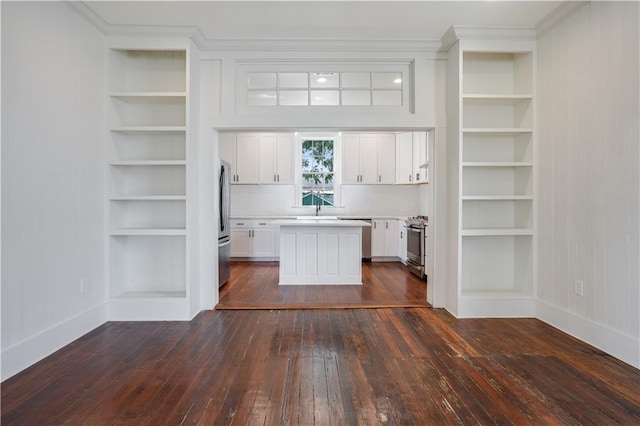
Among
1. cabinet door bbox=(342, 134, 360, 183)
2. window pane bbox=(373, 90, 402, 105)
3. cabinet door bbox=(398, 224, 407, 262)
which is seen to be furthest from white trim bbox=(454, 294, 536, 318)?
cabinet door bbox=(342, 134, 360, 183)

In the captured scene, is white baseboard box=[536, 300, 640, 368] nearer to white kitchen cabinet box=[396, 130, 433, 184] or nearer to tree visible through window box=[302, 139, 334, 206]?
white kitchen cabinet box=[396, 130, 433, 184]

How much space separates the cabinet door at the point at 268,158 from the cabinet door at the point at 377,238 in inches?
89.8

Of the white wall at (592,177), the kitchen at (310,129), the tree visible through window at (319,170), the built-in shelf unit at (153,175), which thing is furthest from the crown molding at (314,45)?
the tree visible through window at (319,170)

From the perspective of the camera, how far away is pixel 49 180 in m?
2.46

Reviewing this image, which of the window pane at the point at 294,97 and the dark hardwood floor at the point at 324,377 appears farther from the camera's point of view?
the window pane at the point at 294,97

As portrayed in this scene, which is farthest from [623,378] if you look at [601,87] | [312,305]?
[312,305]

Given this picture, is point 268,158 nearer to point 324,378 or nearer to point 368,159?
point 368,159

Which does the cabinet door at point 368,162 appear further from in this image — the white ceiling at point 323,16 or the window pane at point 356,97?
the white ceiling at point 323,16

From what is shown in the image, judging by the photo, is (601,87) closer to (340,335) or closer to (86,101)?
(340,335)

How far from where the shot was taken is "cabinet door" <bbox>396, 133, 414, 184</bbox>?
656 cm

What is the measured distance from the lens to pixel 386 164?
6879 mm

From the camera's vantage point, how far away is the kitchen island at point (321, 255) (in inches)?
181

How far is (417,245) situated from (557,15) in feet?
10.9

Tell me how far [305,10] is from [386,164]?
4366 mm
